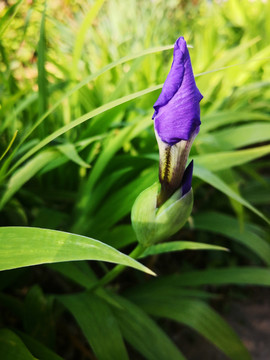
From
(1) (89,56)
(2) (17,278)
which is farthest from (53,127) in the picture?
(1) (89,56)

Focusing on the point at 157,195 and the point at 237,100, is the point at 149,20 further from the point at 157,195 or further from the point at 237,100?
the point at 157,195

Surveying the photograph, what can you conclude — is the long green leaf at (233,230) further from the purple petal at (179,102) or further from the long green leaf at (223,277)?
the purple petal at (179,102)

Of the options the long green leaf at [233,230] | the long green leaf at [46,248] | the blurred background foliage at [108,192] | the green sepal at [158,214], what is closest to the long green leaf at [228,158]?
the blurred background foliage at [108,192]

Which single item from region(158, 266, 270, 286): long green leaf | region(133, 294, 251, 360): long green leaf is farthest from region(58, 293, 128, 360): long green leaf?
region(158, 266, 270, 286): long green leaf

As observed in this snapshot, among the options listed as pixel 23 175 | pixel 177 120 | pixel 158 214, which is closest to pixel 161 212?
pixel 158 214


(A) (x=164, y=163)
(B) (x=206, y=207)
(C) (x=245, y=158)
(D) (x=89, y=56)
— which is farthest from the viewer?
(D) (x=89, y=56)

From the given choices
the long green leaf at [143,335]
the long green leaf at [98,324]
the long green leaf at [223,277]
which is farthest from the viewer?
the long green leaf at [223,277]

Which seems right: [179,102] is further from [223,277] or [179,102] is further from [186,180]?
[223,277]
